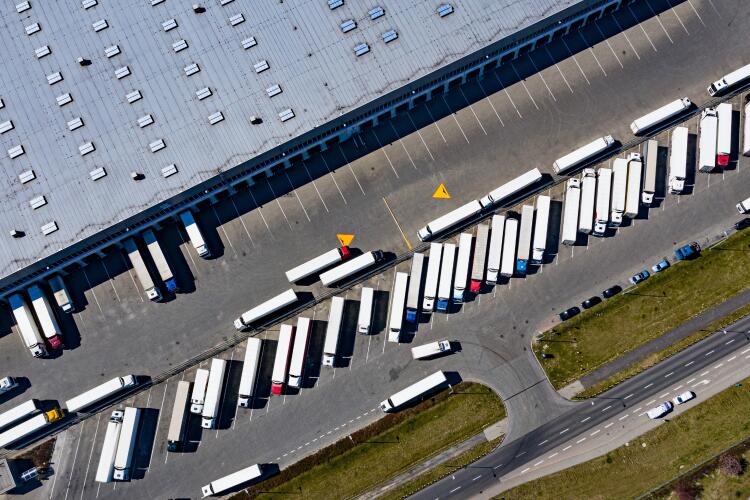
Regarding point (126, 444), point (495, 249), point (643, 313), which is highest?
point (495, 249)

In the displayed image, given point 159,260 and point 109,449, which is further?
point 159,260

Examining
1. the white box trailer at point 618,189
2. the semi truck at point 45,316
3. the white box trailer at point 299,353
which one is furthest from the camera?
the white box trailer at point 618,189

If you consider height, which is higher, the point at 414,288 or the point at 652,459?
the point at 414,288

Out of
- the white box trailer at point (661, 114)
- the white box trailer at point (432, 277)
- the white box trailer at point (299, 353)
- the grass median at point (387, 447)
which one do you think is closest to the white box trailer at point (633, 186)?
the white box trailer at point (661, 114)

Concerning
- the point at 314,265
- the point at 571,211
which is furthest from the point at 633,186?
the point at 314,265

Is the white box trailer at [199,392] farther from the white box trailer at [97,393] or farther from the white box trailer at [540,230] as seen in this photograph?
the white box trailer at [540,230]

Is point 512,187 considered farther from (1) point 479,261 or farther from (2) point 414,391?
(2) point 414,391

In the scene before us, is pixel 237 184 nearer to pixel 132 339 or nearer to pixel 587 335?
pixel 132 339
